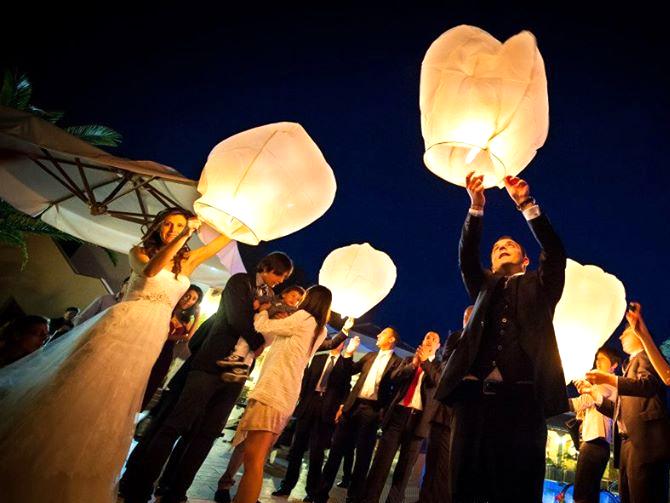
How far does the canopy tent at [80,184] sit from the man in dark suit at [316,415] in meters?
2.67

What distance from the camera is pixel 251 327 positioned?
338cm

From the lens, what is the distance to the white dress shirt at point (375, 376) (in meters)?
5.65

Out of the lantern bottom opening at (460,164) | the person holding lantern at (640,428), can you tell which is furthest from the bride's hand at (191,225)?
the person holding lantern at (640,428)

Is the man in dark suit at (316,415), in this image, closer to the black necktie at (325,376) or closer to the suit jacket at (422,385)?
the black necktie at (325,376)

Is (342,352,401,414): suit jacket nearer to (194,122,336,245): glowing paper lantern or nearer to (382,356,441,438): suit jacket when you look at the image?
(382,356,441,438): suit jacket

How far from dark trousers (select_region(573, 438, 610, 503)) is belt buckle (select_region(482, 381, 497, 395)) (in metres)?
4.08

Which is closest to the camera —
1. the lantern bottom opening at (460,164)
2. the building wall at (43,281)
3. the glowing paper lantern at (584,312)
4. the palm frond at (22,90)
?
the lantern bottom opening at (460,164)

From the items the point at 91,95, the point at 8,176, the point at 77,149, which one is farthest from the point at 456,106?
the point at 91,95

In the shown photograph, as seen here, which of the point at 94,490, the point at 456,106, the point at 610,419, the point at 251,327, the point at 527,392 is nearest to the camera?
the point at 527,392

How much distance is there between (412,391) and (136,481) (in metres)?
3.69

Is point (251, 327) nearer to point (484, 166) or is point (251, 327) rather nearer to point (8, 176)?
point (484, 166)

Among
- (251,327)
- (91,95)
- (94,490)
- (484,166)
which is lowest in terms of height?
(94,490)

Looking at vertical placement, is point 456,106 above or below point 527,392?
above

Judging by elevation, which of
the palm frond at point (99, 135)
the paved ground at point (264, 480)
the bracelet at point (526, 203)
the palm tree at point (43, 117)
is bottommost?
the paved ground at point (264, 480)
